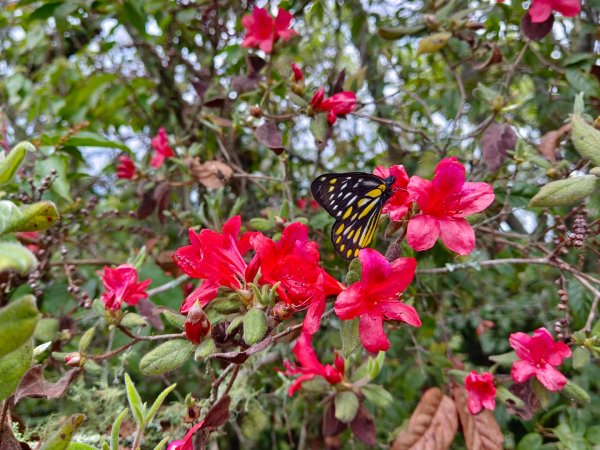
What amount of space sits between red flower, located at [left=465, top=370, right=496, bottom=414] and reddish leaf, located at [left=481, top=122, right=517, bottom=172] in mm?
471

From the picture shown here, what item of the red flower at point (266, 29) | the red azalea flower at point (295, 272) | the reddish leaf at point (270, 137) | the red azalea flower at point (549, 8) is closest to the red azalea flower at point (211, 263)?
the red azalea flower at point (295, 272)

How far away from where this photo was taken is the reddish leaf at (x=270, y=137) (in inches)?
47.9

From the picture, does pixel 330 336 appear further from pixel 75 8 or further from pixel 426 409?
pixel 75 8

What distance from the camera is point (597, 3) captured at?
149 cm

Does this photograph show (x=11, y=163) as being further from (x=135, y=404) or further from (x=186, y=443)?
(x=186, y=443)

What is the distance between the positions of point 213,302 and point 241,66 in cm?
129

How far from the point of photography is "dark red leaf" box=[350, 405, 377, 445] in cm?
113

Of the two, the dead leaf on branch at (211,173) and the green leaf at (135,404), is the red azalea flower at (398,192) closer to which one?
the green leaf at (135,404)

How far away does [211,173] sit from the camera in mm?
1462

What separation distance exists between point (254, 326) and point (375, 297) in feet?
0.57

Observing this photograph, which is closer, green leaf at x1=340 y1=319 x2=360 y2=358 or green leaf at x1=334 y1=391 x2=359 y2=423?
green leaf at x1=340 y1=319 x2=360 y2=358

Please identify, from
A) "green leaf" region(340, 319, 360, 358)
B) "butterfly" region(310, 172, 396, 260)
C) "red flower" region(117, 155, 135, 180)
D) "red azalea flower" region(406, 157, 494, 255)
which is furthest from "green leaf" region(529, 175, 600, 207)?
"red flower" region(117, 155, 135, 180)

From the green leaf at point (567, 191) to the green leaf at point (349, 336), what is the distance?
410 millimetres

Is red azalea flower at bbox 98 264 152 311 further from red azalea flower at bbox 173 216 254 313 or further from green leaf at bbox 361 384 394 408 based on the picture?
green leaf at bbox 361 384 394 408
